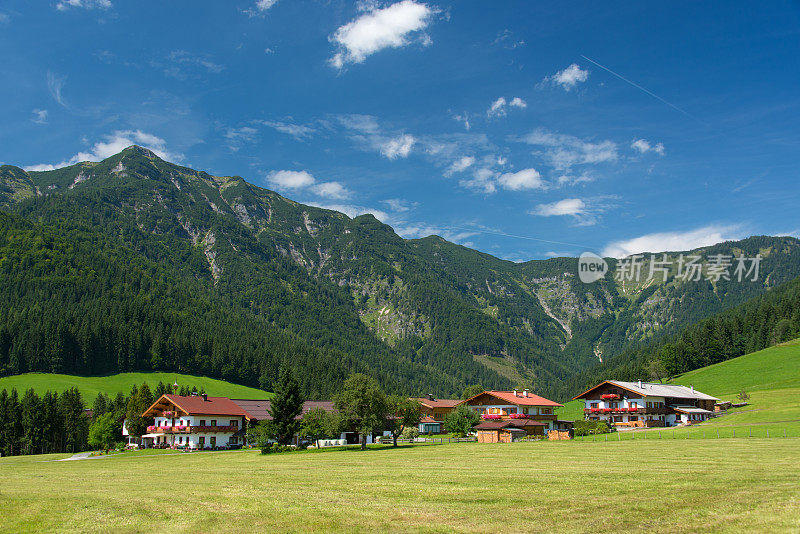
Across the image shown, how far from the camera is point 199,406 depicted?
96.2 metres

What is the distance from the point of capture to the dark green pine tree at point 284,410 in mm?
70706

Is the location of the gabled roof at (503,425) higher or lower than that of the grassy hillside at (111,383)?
lower

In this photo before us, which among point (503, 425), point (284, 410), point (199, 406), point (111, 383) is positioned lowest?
point (503, 425)

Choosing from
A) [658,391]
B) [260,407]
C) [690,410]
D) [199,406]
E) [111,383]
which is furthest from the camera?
[111,383]

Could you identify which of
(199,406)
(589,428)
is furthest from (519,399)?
(199,406)

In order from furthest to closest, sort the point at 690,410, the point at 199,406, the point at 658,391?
the point at 658,391 < the point at 690,410 < the point at 199,406

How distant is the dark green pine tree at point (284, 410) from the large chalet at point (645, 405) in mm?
63156

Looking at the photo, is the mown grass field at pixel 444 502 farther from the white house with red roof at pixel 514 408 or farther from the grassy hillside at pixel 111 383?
the grassy hillside at pixel 111 383

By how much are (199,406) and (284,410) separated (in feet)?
108

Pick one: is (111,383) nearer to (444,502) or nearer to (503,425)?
(503,425)

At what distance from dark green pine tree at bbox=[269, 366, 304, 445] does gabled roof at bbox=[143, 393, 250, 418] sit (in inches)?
1103

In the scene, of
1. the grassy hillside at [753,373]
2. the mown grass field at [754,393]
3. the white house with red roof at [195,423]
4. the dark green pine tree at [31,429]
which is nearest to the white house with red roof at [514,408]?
the mown grass field at [754,393]

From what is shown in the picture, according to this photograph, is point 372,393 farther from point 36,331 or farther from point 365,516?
point 36,331

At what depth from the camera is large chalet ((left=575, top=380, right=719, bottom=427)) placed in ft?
340
